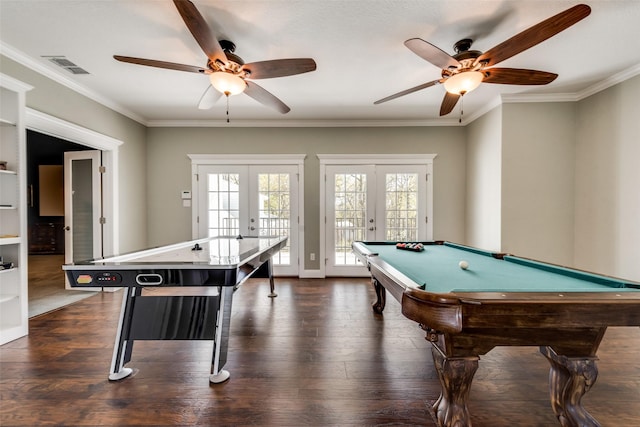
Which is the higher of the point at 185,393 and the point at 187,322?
the point at 187,322

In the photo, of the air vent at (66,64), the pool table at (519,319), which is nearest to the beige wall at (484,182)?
the pool table at (519,319)

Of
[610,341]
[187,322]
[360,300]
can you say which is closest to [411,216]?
[360,300]

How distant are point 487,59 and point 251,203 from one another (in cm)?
366

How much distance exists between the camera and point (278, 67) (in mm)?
2133

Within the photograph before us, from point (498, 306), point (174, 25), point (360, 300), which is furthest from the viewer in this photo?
point (360, 300)

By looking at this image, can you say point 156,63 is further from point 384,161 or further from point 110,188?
point 384,161

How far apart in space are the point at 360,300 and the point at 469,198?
261 cm

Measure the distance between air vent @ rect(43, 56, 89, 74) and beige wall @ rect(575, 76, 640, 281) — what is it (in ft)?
19.4

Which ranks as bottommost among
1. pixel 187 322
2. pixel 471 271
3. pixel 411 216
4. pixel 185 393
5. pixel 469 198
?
pixel 185 393

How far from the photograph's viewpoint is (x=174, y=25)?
7.09 feet

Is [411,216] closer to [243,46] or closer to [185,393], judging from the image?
[243,46]

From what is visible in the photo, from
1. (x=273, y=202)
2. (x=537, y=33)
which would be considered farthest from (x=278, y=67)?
(x=273, y=202)

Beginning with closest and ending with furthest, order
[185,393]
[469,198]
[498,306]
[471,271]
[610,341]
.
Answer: [498,306] → [185,393] → [471,271] → [610,341] → [469,198]

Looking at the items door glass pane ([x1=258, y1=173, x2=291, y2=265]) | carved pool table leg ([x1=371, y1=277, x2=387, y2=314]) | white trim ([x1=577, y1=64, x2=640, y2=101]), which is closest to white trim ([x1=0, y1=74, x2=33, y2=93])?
door glass pane ([x1=258, y1=173, x2=291, y2=265])
